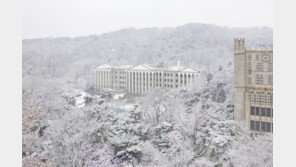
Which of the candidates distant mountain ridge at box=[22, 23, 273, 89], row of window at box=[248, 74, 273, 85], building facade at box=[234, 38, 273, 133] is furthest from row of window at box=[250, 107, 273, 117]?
distant mountain ridge at box=[22, 23, 273, 89]

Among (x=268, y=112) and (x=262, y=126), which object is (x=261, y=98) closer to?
(x=268, y=112)

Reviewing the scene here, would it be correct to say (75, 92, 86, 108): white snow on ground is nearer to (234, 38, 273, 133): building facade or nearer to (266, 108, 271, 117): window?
(234, 38, 273, 133): building facade

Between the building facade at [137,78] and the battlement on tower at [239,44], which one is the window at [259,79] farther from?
the building facade at [137,78]

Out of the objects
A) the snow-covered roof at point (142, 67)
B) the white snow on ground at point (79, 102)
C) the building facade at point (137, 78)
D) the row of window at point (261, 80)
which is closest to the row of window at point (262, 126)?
the row of window at point (261, 80)

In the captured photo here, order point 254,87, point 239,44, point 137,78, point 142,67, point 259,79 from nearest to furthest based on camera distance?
point 259,79 → point 254,87 → point 239,44 → point 137,78 → point 142,67

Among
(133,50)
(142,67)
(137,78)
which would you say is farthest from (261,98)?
(133,50)
